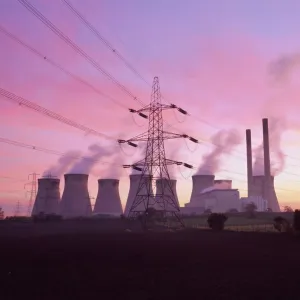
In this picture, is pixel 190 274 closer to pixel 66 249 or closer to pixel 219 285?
pixel 219 285

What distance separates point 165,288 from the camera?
431 inches

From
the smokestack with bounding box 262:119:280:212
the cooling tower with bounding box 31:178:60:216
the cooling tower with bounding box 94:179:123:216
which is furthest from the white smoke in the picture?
the cooling tower with bounding box 31:178:60:216

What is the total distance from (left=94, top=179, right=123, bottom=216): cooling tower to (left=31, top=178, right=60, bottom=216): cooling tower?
832 cm

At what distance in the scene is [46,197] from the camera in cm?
8019

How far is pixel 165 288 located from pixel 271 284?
2787mm

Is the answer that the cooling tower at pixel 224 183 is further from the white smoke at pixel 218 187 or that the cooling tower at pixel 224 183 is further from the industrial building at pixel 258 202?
the industrial building at pixel 258 202

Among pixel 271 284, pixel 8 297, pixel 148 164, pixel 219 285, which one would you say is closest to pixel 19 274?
pixel 8 297

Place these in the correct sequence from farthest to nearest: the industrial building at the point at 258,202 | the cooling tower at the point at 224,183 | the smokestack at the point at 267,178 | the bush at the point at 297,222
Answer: the cooling tower at the point at 224,183 → the industrial building at the point at 258,202 → the smokestack at the point at 267,178 → the bush at the point at 297,222

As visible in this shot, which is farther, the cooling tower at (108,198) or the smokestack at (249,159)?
the smokestack at (249,159)

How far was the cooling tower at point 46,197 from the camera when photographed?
79.8 metres

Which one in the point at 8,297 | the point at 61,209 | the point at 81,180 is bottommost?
the point at 8,297

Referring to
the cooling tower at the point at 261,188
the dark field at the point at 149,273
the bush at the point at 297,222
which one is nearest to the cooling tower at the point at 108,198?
the cooling tower at the point at 261,188

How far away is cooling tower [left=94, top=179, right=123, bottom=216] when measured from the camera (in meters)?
77.0

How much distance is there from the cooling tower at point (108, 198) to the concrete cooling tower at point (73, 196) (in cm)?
309
